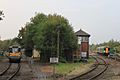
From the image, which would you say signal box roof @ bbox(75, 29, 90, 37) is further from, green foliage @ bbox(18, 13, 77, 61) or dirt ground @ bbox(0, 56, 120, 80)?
dirt ground @ bbox(0, 56, 120, 80)

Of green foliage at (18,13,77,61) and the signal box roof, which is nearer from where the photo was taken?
green foliage at (18,13,77,61)

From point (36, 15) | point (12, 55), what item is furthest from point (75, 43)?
point (36, 15)

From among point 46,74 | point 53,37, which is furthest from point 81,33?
point 46,74

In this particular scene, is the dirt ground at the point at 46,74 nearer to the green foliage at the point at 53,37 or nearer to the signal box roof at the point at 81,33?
the green foliage at the point at 53,37

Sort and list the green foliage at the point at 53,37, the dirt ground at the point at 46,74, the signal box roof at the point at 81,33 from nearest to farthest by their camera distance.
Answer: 1. the dirt ground at the point at 46,74
2. the green foliage at the point at 53,37
3. the signal box roof at the point at 81,33

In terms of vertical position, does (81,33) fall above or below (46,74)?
above

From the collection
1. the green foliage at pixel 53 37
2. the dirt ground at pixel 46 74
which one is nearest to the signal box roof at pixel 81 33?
the green foliage at pixel 53 37

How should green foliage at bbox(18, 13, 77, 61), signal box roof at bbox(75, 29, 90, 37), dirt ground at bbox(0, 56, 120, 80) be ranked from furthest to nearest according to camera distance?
signal box roof at bbox(75, 29, 90, 37) < green foliage at bbox(18, 13, 77, 61) < dirt ground at bbox(0, 56, 120, 80)

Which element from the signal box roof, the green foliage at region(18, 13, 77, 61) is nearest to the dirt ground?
the green foliage at region(18, 13, 77, 61)

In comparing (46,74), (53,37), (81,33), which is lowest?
(46,74)

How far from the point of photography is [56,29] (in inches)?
2279

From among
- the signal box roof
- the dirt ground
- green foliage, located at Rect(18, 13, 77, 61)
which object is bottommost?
the dirt ground

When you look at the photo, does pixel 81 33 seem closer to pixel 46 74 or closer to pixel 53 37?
pixel 53 37

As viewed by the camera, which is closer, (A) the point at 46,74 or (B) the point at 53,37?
(A) the point at 46,74
